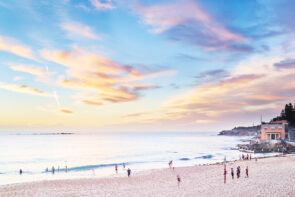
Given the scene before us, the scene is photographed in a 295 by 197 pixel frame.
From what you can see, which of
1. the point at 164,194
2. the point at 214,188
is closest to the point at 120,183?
the point at 164,194

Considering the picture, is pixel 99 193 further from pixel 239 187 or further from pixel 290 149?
pixel 290 149

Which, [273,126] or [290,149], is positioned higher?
[273,126]

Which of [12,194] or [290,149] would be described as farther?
[290,149]

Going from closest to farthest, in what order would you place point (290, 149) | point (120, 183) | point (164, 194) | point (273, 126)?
point (164, 194) < point (120, 183) < point (290, 149) < point (273, 126)

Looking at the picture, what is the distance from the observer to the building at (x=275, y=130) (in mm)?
79688

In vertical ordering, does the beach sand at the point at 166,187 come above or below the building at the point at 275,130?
below

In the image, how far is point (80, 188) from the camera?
2912cm

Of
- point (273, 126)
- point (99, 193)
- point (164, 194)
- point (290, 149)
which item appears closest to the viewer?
point (164, 194)

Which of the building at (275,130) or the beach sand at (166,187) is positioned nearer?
the beach sand at (166,187)

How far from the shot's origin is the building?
3137 inches

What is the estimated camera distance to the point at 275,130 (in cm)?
8112

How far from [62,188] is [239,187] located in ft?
66.5

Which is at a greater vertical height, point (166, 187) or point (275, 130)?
point (275, 130)

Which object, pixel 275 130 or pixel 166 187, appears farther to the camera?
pixel 275 130
